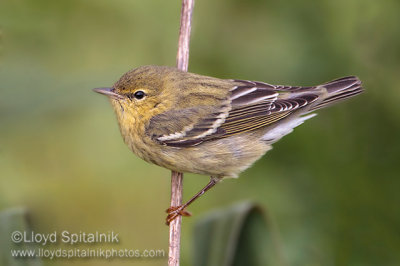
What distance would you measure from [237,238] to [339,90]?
1.58m

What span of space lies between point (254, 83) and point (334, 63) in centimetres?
85

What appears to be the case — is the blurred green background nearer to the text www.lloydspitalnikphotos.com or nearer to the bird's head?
the text www.lloydspitalnikphotos.com

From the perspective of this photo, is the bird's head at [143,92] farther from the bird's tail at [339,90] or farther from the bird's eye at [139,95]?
the bird's tail at [339,90]

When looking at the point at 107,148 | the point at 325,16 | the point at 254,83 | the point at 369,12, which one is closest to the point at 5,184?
the point at 107,148

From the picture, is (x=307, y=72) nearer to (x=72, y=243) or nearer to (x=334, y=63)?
(x=334, y=63)

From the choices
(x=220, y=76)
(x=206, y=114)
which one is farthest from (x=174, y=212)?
(x=220, y=76)

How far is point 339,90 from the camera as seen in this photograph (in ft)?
14.2

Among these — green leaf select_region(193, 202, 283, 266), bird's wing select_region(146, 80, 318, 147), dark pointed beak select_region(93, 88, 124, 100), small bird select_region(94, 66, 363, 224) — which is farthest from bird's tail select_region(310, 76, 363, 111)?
dark pointed beak select_region(93, 88, 124, 100)

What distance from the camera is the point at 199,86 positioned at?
14.3 feet

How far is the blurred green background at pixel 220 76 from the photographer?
4.37 meters
